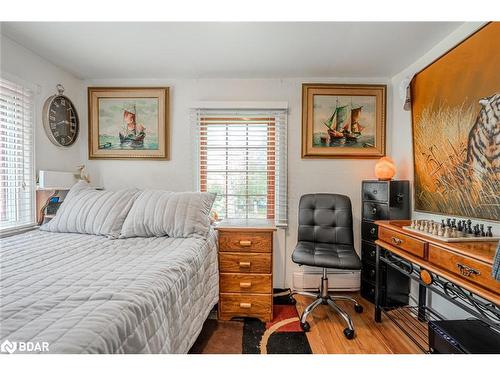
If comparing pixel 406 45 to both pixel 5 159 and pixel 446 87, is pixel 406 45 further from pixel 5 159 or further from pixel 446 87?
pixel 5 159

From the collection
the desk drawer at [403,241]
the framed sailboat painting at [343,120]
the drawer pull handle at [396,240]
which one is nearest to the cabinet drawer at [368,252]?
the desk drawer at [403,241]

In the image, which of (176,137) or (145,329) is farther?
(176,137)

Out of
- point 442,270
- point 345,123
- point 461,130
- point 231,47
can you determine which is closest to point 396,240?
point 442,270

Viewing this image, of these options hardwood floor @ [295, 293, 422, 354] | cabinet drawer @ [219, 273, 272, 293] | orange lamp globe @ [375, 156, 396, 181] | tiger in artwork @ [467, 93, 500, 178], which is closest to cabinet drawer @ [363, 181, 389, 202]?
orange lamp globe @ [375, 156, 396, 181]

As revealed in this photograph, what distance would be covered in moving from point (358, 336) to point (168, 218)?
5.74 ft

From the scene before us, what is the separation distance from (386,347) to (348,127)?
2.04 meters

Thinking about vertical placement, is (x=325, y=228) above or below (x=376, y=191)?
below

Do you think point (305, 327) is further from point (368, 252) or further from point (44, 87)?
point (44, 87)

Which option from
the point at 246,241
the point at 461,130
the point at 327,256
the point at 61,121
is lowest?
the point at 327,256

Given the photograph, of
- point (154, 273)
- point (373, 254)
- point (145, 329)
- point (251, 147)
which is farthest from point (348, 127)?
point (145, 329)

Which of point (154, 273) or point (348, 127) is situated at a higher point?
point (348, 127)

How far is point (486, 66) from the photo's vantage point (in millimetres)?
1499

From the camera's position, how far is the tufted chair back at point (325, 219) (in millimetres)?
2359

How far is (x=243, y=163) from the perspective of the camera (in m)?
2.70
